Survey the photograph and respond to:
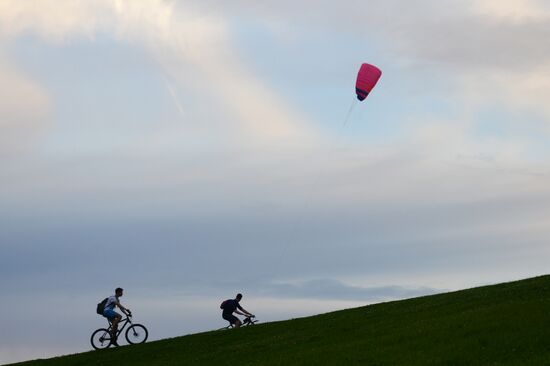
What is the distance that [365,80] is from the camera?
6022 centimetres

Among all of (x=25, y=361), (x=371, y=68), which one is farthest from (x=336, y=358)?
(x=371, y=68)

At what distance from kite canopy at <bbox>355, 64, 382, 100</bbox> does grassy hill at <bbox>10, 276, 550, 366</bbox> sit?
19914mm

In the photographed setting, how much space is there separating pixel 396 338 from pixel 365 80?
30521mm

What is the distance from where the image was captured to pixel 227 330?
43.1 metres

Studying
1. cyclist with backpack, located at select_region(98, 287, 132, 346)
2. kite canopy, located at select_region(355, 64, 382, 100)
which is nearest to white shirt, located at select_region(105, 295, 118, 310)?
cyclist with backpack, located at select_region(98, 287, 132, 346)

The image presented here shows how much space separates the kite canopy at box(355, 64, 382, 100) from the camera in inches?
2371

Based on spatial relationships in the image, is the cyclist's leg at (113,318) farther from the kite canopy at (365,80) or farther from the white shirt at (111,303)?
the kite canopy at (365,80)

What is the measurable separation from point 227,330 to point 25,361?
10.2 metres

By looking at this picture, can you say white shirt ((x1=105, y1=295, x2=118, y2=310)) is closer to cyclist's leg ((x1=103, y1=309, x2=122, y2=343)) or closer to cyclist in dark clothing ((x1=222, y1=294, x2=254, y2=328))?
cyclist's leg ((x1=103, y1=309, x2=122, y2=343))

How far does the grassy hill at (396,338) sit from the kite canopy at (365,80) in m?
19.9

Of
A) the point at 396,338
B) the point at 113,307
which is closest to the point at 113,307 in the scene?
the point at 113,307

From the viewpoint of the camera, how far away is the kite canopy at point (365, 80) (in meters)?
60.2

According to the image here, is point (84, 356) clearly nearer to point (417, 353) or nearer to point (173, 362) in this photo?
point (173, 362)

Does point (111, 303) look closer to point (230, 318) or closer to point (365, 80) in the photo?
point (230, 318)
